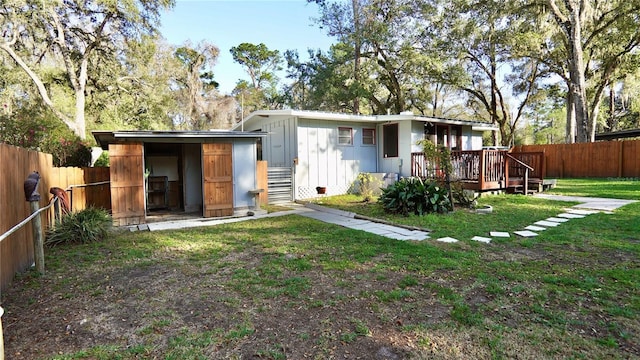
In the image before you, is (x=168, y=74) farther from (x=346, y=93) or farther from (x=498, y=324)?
(x=498, y=324)

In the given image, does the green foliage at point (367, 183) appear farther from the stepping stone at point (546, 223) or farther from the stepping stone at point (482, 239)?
the stepping stone at point (482, 239)

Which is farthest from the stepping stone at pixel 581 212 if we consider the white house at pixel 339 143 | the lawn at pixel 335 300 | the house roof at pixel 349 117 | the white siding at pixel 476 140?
the white siding at pixel 476 140

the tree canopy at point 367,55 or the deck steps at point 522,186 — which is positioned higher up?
the tree canopy at point 367,55

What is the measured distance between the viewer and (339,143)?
472 inches

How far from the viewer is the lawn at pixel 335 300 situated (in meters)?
2.48

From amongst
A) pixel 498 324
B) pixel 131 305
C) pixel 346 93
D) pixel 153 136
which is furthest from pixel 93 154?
pixel 498 324

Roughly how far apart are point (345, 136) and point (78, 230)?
8.49 meters

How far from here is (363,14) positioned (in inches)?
675

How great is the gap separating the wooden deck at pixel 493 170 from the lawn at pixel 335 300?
3880 millimetres

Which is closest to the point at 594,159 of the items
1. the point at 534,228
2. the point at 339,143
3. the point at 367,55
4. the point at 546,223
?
the point at 367,55

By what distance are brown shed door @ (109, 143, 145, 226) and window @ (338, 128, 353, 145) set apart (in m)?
6.57

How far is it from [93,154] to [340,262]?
1130 centimetres

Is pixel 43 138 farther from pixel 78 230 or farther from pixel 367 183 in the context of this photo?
pixel 367 183

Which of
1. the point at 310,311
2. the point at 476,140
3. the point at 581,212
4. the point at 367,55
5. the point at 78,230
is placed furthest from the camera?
the point at 367,55
